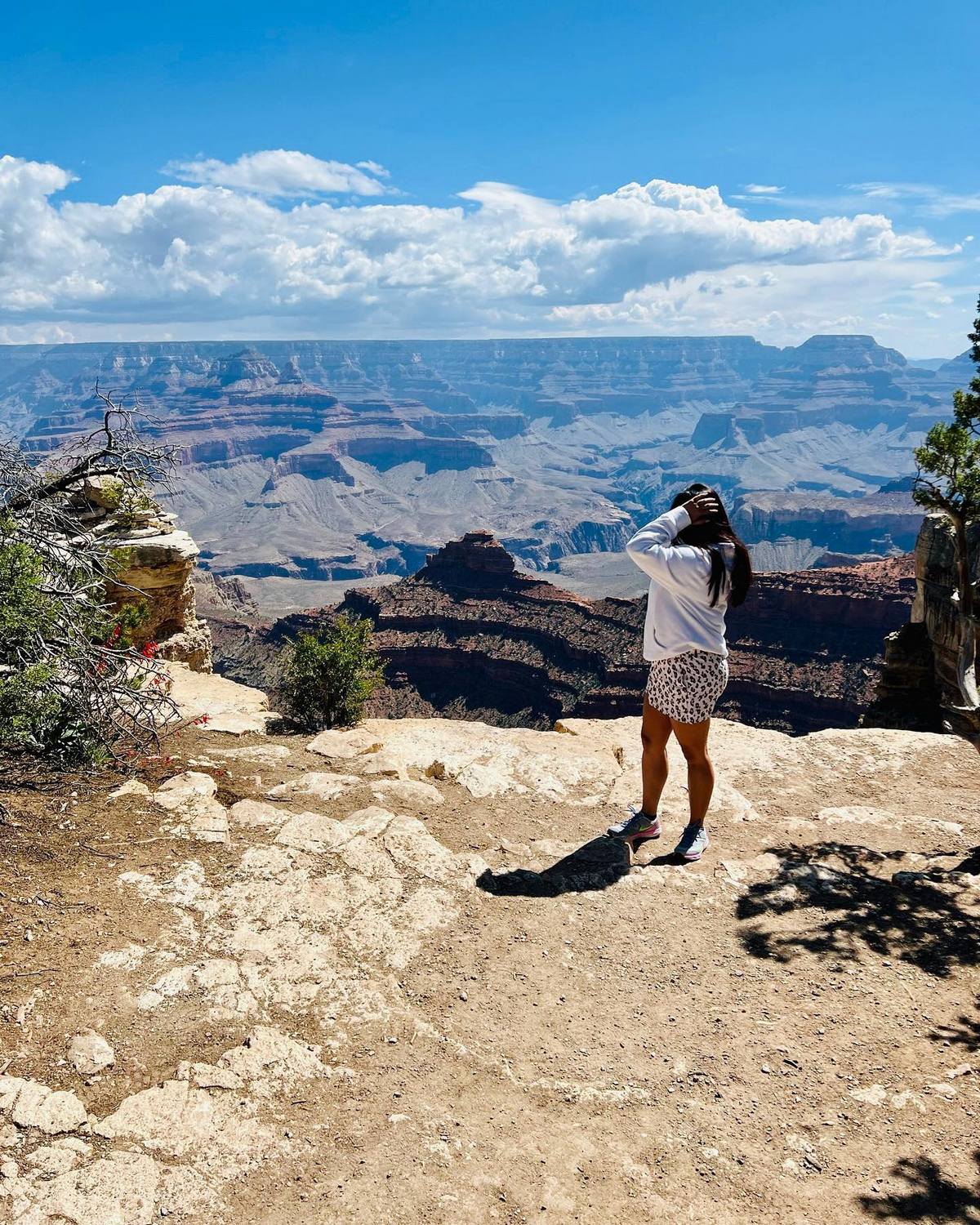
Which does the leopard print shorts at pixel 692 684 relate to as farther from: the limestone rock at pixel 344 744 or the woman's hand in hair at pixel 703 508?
the limestone rock at pixel 344 744

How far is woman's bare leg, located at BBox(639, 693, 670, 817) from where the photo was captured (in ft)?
20.2

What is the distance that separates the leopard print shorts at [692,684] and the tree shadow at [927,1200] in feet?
9.62

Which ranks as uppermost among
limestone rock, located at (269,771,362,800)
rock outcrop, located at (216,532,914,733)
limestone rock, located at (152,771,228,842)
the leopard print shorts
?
the leopard print shorts

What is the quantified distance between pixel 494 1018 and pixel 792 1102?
5.16 ft

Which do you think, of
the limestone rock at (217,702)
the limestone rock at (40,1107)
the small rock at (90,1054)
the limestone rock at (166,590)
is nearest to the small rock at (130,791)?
the limestone rock at (217,702)

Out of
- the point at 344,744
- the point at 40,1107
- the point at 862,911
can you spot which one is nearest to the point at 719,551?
the point at 862,911

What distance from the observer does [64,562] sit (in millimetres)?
7102

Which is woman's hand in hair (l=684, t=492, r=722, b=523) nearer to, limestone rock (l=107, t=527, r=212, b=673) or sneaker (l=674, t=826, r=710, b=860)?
sneaker (l=674, t=826, r=710, b=860)

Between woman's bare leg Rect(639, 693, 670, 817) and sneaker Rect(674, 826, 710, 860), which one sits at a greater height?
woman's bare leg Rect(639, 693, 670, 817)

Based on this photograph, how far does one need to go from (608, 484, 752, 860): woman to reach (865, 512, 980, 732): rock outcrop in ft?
32.0

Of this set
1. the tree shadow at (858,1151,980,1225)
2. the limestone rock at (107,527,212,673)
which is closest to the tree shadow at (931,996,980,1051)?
the tree shadow at (858,1151,980,1225)

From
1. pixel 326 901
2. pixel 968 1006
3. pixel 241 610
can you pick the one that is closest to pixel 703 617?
pixel 968 1006

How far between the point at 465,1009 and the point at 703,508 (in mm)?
3657

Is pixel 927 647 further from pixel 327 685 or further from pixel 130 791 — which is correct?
pixel 130 791
